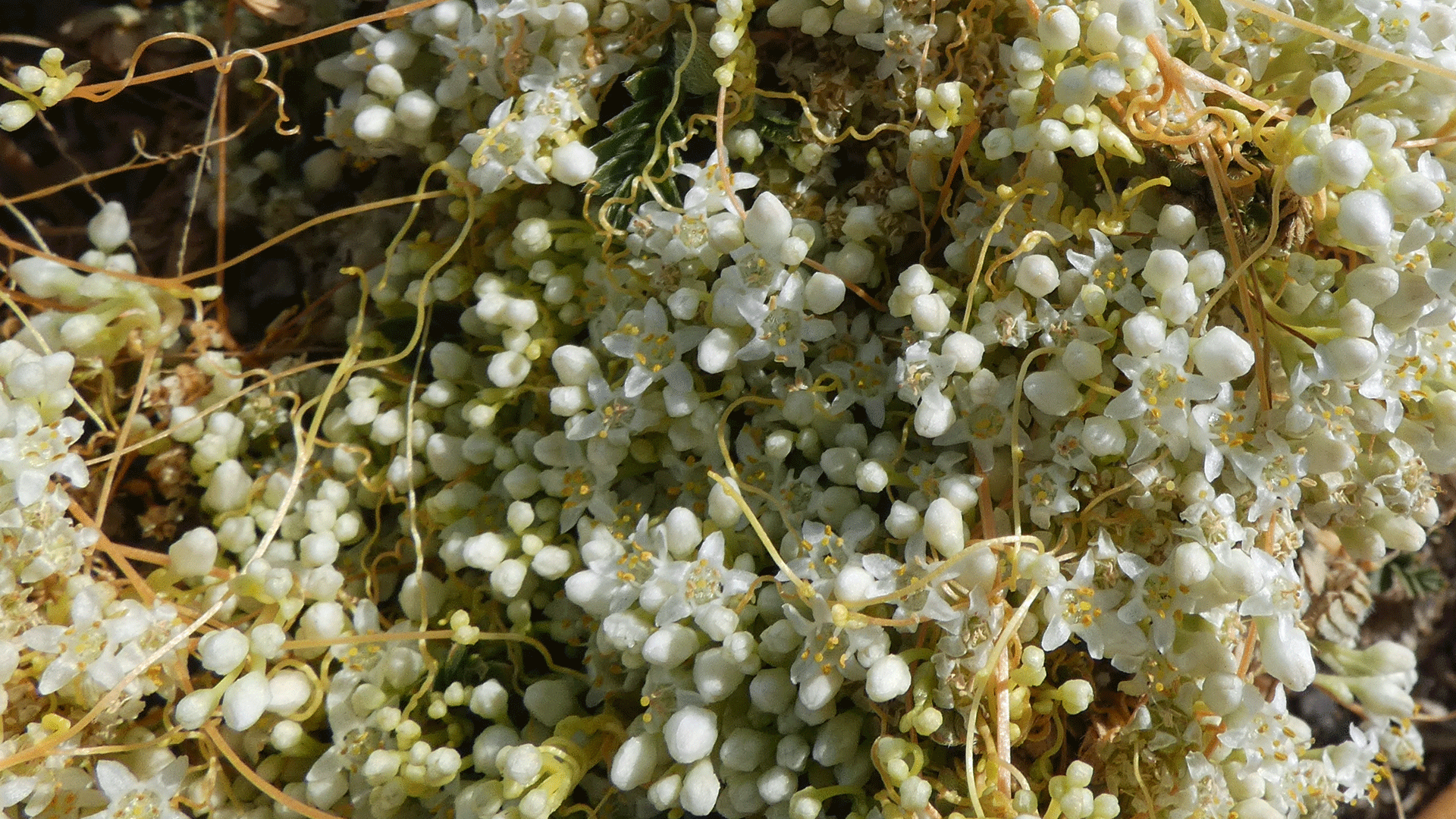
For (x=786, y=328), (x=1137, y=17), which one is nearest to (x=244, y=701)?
(x=786, y=328)

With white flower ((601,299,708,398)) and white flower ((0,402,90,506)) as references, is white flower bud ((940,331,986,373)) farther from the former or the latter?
white flower ((0,402,90,506))

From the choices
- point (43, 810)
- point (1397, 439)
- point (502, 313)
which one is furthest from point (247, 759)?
point (1397, 439)

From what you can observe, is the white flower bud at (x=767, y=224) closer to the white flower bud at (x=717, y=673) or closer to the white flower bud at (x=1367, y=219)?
the white flower bud at (x=717, y=673)

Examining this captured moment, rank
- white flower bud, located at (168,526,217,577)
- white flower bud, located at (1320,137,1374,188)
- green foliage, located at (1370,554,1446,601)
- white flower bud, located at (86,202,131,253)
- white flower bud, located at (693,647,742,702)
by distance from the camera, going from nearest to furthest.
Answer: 1. white flower bud, located at (1320,137,1374,188)
2. white flower bud, located at (693,647,742,702)
3. white flower bud, located at (168,526,217,577)
4. white flower bud, located at (86,202,131,253)
5. green foliage, located at (1370,554,1446,601)

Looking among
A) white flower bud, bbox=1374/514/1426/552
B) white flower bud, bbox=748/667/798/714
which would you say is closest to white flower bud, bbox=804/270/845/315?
white flower bud, bbox=748/667/798/714

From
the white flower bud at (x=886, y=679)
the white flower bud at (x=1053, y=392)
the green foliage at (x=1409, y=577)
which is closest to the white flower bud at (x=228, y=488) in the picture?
the white flower bud at (x=886, y=679)

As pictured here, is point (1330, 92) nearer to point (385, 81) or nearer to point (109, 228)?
point (385, 81)

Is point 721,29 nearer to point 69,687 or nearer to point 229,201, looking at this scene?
point 229,201

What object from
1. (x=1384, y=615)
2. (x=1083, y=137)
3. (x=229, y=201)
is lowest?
(x=1384, y=615)
